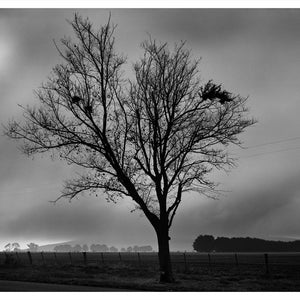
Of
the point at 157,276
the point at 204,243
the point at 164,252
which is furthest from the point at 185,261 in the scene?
the point at 204,243

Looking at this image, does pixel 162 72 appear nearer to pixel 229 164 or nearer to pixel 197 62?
pixel 197 62

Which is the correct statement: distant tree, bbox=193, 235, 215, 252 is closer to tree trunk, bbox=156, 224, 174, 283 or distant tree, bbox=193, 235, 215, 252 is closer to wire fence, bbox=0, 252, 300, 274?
wire fence, bbox=0, 252, 300, 274

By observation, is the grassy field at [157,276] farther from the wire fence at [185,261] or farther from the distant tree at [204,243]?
the distant tree at [204,243]

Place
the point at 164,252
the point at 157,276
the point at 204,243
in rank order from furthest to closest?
the point at 204,243 → the point at 157,276 → the point at 164,252

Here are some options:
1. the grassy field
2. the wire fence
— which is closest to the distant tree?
the wire fence

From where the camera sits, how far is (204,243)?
Answer: 17050cm

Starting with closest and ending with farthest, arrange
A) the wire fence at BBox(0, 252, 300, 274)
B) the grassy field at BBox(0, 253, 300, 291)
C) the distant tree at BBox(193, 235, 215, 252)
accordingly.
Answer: the grassy field at BBox(0, 253, 300, 291), the wire fence at BBox(0, 252, 300, 274), the distant tree at BBox(193, 235, 215, 252)

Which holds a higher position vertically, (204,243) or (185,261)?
(204,243)

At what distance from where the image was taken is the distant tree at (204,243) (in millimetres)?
169875

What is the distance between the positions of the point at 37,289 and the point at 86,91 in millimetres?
10876

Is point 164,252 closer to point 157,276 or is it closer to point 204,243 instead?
point 157,276

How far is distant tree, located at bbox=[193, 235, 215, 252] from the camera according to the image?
16988 cm

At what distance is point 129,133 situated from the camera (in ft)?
78.9

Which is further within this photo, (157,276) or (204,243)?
(204,243)
